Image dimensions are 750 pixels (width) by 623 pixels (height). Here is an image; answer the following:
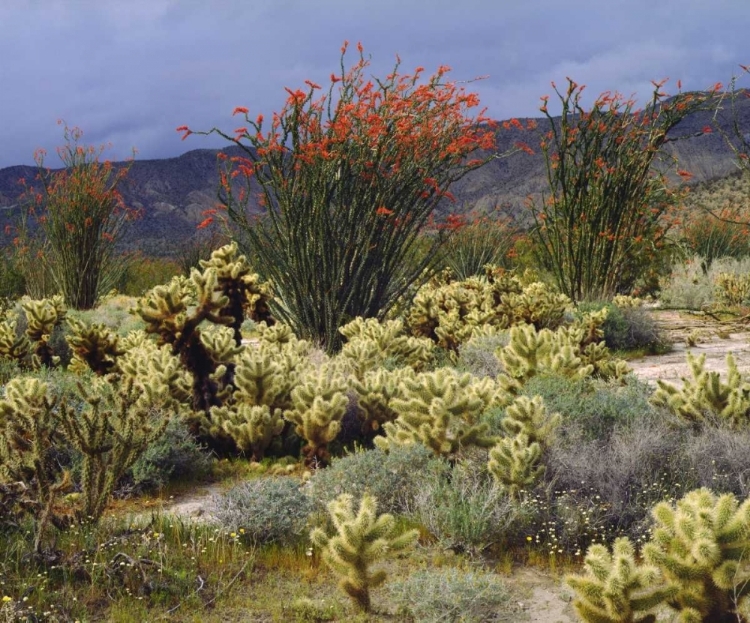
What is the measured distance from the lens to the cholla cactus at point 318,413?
16.9ft

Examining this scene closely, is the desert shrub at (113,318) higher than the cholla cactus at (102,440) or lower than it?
higher

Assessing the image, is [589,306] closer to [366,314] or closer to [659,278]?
[366,314]

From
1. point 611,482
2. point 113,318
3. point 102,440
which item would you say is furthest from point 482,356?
point 113,318

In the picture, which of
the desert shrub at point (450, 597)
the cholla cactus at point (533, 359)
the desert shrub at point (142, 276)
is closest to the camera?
the desert shrub at point (450, 597)

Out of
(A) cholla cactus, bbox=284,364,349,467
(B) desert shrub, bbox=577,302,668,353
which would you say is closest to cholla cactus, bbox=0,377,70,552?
(A) cholla cactus, bbox=284,364,349,467

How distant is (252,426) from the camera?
540cm

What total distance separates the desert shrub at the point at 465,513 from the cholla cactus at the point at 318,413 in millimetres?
1076

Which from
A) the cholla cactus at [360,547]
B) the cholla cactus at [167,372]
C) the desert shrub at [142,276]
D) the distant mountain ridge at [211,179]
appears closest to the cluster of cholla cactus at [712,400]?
the cholla cactus at [360,547]

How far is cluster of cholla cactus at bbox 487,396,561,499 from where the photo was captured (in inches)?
161

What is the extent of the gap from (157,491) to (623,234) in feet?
28.1

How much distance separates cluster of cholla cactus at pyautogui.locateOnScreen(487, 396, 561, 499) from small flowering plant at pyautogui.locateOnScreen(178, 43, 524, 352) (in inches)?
169

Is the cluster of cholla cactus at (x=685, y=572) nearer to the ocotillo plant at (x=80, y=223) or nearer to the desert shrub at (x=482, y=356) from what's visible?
the desert shrub at (x=482, y=356)

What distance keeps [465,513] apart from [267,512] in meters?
1.00

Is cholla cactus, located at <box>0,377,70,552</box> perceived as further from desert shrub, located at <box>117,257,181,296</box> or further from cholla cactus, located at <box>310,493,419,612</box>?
desert shrub, located at <box>117,257,181,296</box>
